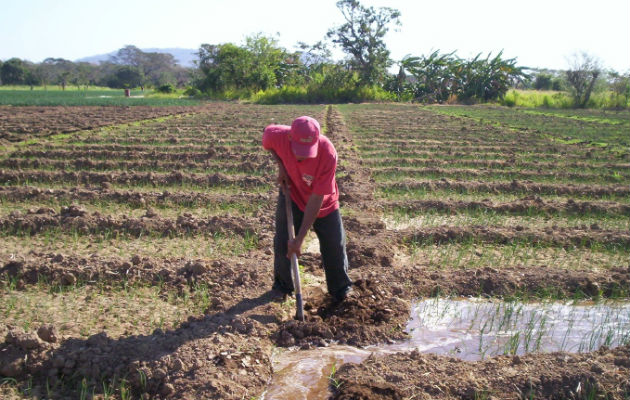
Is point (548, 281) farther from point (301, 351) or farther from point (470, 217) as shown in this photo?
point (301, 351)

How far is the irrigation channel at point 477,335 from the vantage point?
11.0 ft

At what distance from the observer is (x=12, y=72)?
193 ft

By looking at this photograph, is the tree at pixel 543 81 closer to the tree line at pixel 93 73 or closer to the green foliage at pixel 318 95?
the green foliage at pixel 318 95

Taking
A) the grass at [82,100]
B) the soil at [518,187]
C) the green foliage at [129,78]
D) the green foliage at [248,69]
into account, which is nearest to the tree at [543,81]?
the green foliage at [248,69]

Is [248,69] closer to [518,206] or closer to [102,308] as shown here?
[518,206]

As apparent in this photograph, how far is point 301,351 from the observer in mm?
3615

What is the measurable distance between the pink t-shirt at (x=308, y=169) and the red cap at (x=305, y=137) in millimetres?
153

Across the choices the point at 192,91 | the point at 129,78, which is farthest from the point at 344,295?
the point at 129,78

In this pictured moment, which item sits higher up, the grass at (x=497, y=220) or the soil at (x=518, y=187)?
the soil at (x=518, y=187)

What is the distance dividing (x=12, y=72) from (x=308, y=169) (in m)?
67.9

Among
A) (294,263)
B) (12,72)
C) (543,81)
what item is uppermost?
(12,72)

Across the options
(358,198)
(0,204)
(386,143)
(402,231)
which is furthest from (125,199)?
(386,143)

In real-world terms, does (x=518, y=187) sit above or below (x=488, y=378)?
above

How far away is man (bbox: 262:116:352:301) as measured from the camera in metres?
3.25
